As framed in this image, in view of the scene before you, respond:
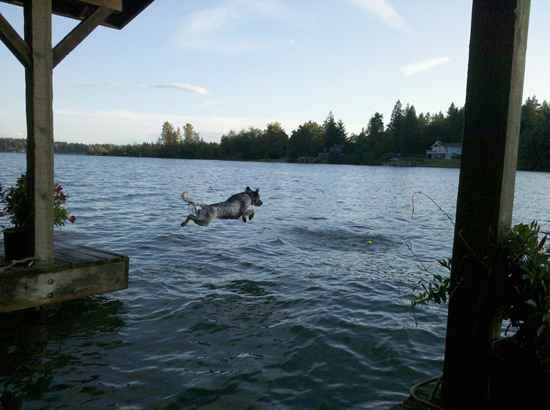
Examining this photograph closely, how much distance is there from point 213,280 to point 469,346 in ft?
25.7

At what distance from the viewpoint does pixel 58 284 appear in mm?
6547

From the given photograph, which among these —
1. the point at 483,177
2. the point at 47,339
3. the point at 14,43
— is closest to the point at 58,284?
the point at 47,339

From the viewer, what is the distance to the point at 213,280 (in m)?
10.4

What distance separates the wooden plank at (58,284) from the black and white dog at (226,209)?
1.50m

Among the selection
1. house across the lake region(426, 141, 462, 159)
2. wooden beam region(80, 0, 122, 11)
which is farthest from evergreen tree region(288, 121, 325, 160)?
wooden beam region(80, 0, 122, 11)

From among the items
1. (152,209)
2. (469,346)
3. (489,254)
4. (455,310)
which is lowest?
(152,209)

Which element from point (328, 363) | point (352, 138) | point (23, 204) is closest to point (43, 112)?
point (23, 204)

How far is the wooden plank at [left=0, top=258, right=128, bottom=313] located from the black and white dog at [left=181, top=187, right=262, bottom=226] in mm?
1502

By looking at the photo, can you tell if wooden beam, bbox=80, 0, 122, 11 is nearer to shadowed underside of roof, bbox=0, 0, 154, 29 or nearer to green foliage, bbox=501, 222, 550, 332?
shadowed underside of roof, bbox=0, 0, 154, 29

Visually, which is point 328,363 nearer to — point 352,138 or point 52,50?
point 52,50

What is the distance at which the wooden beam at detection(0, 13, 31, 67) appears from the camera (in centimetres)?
583

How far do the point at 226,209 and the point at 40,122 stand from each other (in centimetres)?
363

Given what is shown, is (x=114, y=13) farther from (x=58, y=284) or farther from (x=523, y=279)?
(x=523, y=279)

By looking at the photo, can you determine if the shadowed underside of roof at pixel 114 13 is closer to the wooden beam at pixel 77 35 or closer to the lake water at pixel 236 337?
the wooden beam at pixel 77 35
